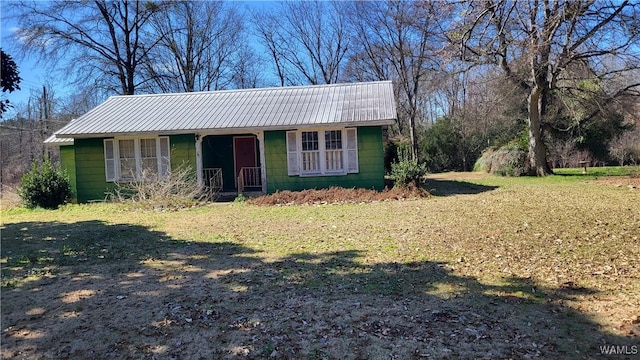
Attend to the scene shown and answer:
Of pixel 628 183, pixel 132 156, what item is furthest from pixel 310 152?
pixel 628 183

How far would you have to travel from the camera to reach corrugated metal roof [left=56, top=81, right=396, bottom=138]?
14984 mm

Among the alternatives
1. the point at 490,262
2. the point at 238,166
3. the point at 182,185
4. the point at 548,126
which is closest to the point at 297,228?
the point at 490,262

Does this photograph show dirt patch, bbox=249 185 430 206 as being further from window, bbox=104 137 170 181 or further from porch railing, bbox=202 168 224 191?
window, bbox=104 137 170 181

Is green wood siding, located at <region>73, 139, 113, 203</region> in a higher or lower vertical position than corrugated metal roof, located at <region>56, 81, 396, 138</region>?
lower

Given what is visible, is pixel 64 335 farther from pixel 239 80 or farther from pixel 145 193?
pixel 239 80

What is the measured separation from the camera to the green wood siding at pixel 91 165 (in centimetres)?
1606

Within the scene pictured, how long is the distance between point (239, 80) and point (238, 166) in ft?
66.8

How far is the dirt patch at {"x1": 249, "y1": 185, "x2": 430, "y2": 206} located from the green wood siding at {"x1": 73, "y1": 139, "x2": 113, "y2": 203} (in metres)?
6.40

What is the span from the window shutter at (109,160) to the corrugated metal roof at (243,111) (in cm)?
62

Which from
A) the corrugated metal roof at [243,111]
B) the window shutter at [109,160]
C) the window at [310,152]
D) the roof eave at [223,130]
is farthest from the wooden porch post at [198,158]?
the window at [310,152]

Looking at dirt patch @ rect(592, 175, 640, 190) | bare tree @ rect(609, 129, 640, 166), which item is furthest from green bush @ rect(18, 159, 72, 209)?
bare tree @ rect(609, 129, 640, 166)

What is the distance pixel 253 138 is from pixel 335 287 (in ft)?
45.1

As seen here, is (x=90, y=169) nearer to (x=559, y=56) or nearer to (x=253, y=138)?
(x=253, y=138)

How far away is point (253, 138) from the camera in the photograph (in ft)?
59.6
